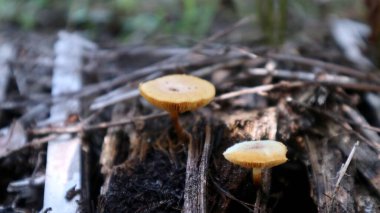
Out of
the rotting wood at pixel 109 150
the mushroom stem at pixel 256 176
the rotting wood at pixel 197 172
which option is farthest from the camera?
the rotting wood at pixel 109 150

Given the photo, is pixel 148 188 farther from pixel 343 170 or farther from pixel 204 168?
pixel 343 170

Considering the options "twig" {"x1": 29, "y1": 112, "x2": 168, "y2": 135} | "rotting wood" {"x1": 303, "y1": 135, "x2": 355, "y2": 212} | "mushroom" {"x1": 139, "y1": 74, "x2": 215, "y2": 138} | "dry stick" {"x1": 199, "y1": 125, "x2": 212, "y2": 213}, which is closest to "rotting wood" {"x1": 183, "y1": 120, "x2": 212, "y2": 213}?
"dry stick" {"x1": 199, "y1": 125, "x2": 212, "y2": 213}

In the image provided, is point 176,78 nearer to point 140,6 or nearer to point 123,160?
point 123,160

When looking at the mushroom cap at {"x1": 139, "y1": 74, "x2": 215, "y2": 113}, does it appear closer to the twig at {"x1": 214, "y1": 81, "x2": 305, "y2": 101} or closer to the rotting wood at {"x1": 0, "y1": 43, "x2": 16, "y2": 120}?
the twig at {"x1": 214, "y1": 81, "x2": 305, "y2": 101}

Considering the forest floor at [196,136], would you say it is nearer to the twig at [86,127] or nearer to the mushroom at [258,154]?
the twig at [86,127]

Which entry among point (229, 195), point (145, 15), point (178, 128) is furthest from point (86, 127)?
point (145, 15)

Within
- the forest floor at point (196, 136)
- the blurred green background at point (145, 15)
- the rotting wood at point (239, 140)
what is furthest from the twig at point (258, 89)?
the blurred green background at point (145, 15)
